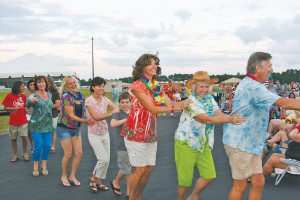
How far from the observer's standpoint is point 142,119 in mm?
4844

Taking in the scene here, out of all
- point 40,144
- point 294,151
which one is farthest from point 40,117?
point 294,151

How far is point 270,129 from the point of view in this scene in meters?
10.1

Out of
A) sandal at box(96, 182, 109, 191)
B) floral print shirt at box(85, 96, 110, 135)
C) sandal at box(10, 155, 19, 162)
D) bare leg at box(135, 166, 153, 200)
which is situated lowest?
sandal at box(10, 155, 19, 162)

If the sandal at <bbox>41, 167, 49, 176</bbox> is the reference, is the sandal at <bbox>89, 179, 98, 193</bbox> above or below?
above

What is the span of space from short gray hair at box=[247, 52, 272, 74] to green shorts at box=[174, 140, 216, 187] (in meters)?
1.11

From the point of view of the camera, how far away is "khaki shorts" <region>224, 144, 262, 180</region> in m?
4.37

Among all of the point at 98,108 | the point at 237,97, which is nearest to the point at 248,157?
the point at 237,97

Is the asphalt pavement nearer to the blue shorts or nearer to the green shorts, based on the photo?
the blue shorts

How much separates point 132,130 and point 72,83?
6.54 ft

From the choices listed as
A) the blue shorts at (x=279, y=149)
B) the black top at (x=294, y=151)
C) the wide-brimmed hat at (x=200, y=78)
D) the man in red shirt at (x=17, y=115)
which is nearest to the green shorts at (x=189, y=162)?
the wide-brimmed hat at (x=200, y=78)

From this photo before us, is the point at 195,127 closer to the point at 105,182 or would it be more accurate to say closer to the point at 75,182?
the point at 105,182

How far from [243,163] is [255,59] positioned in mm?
1088

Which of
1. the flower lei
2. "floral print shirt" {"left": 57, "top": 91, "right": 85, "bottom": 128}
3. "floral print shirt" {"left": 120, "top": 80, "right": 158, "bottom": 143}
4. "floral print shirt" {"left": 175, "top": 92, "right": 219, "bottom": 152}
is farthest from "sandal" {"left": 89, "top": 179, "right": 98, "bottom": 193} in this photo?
the flower lei

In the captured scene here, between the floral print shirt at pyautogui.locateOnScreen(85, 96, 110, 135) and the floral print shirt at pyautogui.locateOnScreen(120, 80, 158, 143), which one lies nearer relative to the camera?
the floral print shirt at pyautogui.locateOnScreen(120, 80, 158, 143)
